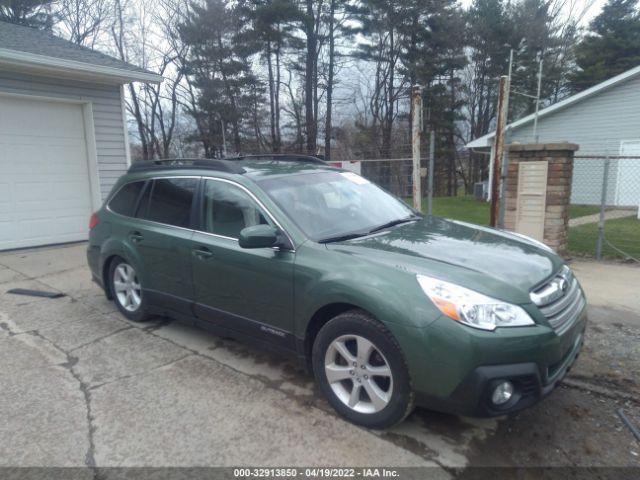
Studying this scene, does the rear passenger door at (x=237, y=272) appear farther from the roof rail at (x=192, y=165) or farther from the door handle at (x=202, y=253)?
the roof rail at (x=192, y=165)

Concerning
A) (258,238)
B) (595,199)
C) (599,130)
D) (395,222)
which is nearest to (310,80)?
(599,130)

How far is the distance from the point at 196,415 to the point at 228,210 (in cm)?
155

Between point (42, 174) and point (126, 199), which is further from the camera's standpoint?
point (42, 174)

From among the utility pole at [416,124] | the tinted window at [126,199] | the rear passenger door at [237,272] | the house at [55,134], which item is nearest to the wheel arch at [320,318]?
the rear passenger door at [237,272]

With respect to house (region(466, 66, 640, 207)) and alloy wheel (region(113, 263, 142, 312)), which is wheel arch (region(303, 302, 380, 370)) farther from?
house (region(466, 66, 640, 207))

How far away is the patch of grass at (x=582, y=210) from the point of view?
42.0 feet

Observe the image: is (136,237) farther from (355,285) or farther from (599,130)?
(599,130)

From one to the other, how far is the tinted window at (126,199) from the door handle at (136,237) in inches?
10.4

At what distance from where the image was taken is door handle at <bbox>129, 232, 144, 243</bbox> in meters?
4.25

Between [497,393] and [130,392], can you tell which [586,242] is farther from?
[130,392]

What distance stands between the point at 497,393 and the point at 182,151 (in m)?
29.3

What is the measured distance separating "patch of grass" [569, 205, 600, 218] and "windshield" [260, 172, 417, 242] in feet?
35.6

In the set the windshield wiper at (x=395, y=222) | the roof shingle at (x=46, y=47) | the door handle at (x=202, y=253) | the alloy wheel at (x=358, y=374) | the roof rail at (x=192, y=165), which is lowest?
the alloy wheel at (x=358, y=374)

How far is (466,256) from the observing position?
283 cm
